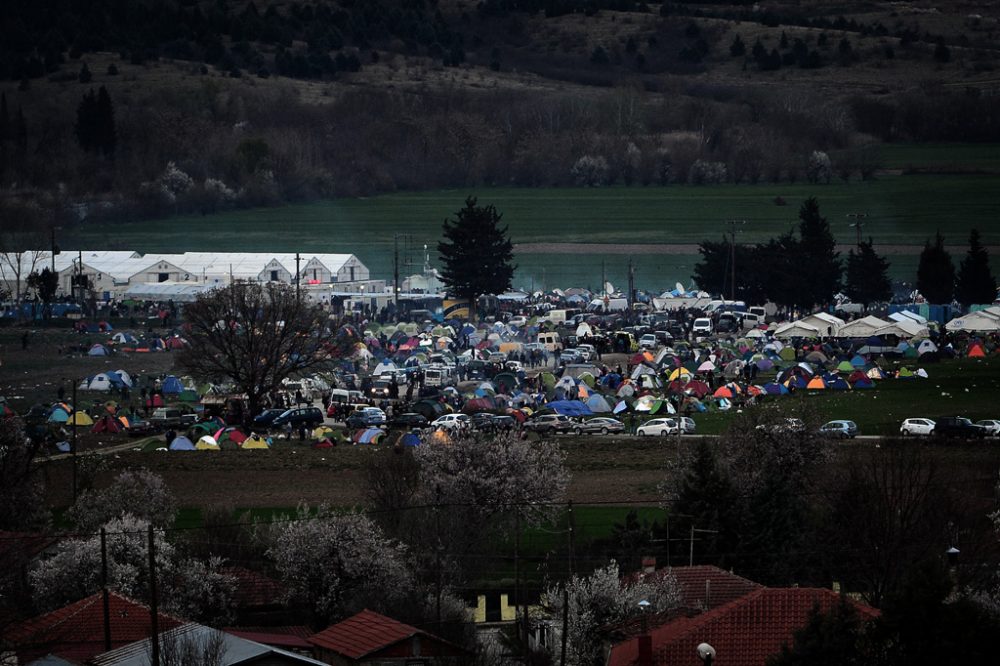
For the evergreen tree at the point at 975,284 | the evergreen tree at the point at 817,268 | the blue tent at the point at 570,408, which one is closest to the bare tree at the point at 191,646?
the blue tent at the point at 570,408

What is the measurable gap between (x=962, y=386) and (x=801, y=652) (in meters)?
22.6

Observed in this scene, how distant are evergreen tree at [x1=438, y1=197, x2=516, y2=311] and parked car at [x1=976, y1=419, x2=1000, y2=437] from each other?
2503 centimetres

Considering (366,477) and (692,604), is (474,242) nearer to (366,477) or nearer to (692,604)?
(366,477)

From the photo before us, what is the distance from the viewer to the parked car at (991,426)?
2980 cm

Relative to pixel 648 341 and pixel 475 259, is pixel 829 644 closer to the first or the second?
pixel 648 341

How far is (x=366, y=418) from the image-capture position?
107ft

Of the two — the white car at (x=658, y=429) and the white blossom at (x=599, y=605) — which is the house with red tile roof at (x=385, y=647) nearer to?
the white blossom at (x=599, y=605)

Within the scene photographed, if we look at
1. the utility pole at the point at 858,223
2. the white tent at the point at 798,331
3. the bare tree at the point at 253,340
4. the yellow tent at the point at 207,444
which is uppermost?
the utility pole at the point at 858,223

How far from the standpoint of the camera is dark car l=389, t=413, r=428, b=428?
3244cm

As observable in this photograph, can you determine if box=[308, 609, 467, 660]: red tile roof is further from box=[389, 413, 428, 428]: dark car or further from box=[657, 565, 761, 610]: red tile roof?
box=[389, 413, 428, 428]: dark car

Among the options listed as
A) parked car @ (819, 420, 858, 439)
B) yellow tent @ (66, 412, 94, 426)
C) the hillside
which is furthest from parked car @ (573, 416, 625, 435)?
the hillside

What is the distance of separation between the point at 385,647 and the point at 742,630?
3.08m

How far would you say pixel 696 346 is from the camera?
42844mm

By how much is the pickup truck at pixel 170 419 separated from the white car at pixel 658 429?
7433 millimetres
